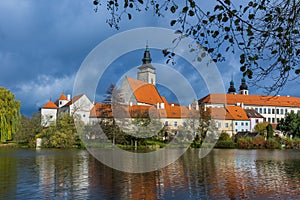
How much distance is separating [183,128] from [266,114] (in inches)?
1686

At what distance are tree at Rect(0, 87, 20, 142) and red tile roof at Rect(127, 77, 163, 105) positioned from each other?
31.1 meters

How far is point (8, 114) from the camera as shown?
1795 inches

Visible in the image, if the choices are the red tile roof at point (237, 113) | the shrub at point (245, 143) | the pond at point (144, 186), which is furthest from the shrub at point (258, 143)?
the pond at point (144, 186)

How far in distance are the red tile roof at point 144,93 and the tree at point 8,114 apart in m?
31.1

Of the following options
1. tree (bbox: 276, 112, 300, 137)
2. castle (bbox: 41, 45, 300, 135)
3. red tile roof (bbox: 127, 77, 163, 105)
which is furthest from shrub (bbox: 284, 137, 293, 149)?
red tile roof (bbox: 127, 77, 163, 105)

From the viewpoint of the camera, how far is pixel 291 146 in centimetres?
5175

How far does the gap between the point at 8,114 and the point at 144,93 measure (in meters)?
37.2

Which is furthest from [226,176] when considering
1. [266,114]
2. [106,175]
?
[266,114]

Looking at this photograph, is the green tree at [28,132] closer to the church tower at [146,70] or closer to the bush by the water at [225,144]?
Result: the bush by the water at [225,144]

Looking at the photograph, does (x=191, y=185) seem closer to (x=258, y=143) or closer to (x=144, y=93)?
(x=258, y=143)

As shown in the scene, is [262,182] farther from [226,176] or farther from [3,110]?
[3,110]

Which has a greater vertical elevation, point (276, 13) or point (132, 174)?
point (276, 13)

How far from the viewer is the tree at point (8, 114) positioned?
4494 centimetres

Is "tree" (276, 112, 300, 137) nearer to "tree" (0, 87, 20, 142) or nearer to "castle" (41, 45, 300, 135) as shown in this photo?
"castle" (41, 45, 300, 135)
